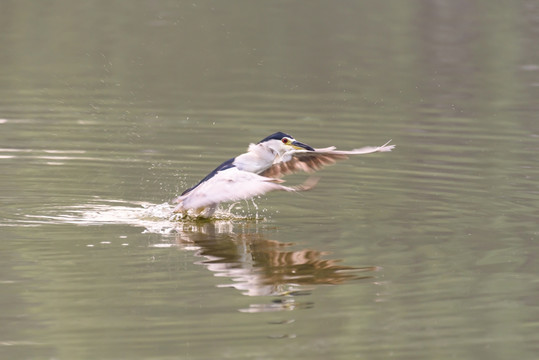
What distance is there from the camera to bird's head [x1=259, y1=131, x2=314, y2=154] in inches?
455

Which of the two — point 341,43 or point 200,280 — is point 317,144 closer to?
point 200,280

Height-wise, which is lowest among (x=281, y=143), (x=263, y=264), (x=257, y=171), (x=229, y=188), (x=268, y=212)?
(x=263, y=264)

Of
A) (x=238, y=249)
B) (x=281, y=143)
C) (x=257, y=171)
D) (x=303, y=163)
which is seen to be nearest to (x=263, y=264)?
(x=238, y=249)

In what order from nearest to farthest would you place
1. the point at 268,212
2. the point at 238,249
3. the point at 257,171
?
the point at 238,249 < the point at 257,171 < the point at 268,212

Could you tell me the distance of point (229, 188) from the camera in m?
10.1

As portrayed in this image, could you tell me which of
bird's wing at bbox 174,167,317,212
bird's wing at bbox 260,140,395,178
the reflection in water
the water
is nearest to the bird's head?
bird's wing at bbox 260,140,395,178

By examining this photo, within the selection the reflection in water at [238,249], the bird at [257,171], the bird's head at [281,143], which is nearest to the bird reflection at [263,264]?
the reflection in water at [238,249]

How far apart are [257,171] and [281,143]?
375mm

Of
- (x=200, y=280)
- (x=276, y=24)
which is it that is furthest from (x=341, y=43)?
(x=200, y=280)

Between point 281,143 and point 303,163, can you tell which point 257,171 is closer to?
point 281,143

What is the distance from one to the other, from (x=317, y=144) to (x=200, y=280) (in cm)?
651

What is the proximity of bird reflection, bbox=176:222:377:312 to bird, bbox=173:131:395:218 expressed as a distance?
1.12 feet

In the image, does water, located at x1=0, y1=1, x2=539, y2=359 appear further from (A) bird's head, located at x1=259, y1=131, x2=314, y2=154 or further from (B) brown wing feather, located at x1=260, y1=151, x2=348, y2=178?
(A) bird's head, located at x1=259, y1=131, x2=314, y2=154

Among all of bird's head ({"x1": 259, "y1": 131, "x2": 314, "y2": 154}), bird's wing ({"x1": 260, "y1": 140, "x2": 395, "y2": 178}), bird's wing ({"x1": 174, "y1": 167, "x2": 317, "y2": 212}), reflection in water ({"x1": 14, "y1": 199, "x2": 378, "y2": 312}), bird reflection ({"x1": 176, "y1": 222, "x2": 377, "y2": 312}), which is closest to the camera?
bird reflection ({"x1": 176, "y1": 222, "x2": 377, "y2": 312})
